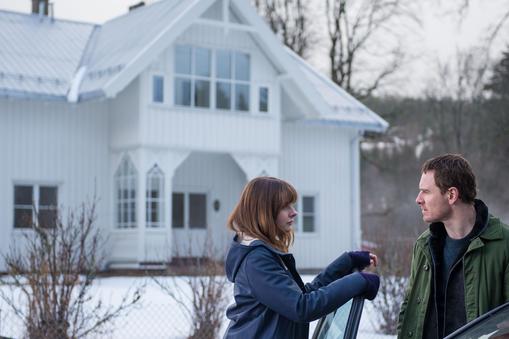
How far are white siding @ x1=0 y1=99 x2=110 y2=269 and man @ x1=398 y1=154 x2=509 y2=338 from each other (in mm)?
16604

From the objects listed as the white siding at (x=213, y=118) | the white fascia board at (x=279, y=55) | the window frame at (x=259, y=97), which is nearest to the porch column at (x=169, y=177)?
the white siding at (x=213, y=118)

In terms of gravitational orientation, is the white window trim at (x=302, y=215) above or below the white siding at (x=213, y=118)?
below

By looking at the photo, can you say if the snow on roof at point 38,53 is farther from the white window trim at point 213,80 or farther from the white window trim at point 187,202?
the white window trim at point 187,202

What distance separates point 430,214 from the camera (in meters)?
3.71

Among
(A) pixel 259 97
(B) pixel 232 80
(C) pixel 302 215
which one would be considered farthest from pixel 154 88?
(C) pixel 302 215

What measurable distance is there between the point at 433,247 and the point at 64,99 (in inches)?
677

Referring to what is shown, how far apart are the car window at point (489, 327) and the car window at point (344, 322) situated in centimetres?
36

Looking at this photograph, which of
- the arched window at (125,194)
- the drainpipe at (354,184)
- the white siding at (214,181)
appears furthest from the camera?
the drainpipe at (354,184)

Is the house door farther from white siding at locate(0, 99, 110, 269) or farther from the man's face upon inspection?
the man's face

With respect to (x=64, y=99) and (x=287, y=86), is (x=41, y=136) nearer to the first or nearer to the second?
(x=64, y=99)

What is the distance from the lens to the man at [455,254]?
3.58 meters

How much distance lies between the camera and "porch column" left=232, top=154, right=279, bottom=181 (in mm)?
21312

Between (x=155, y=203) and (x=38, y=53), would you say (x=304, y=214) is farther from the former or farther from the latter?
(x=38, y=53)

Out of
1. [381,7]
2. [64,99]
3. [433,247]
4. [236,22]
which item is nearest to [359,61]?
[381,7]
